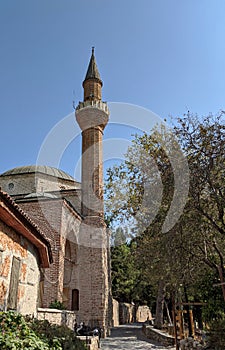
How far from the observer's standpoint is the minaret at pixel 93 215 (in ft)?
50.9

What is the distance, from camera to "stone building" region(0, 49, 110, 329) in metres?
14.7

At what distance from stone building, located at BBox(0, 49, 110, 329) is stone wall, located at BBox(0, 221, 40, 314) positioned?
6.15 metres

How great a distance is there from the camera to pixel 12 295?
5.04 m

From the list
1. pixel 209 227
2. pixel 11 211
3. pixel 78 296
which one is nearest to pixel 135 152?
pixel 209 227

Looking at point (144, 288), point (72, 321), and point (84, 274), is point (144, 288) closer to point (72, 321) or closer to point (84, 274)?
point (84, 274)

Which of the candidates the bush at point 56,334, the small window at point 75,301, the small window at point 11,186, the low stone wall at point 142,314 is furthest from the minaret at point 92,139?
the low stone wall at point 142,314

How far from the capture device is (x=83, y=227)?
58.1 feet

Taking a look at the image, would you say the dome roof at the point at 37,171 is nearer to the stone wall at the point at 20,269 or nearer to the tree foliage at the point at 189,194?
the tree foliage at the point at 189,194

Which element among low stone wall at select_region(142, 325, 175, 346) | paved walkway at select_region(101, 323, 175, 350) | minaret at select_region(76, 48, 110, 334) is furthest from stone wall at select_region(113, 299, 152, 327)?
low stone wall at select_region(142, 325, 175, 346)

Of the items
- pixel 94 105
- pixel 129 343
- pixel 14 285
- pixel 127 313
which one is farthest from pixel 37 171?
pixel 14 285

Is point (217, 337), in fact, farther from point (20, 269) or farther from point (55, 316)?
point (20, 269)

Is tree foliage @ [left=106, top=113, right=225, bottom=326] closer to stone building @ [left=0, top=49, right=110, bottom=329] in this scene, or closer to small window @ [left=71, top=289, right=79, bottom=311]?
stone building @ [left=0, top=49, right=110, bottom=329]

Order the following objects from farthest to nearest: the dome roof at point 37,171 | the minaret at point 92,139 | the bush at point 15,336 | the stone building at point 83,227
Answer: the dome roof at point 37,171
the minaret at point 92,139
the stone building at point 83,227
the bush at point 15,336

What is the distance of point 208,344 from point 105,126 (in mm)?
14762
